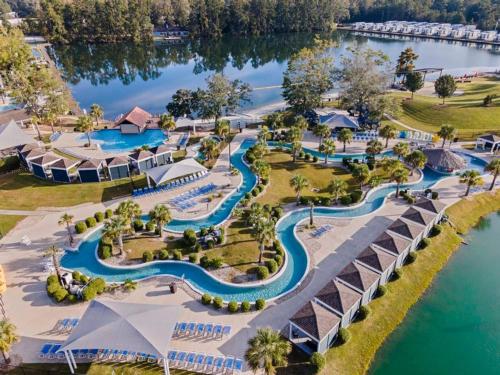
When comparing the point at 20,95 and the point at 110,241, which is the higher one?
the point at 20,95

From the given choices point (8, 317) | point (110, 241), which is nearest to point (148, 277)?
point (110, 241)

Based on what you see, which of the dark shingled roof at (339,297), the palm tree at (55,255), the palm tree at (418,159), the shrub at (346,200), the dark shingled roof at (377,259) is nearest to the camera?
the dark shingled roof at (339,297)

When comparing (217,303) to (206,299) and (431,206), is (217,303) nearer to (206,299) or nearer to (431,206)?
(206,299)

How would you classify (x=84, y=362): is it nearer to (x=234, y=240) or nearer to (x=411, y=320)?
(x=234, y=240)

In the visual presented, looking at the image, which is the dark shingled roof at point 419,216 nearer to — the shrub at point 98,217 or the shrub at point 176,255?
the shrub at point 176,255

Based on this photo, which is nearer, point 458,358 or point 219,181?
point 458,358

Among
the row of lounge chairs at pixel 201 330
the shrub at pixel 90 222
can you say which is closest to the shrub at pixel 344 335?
the row of lounge chairs at pixel 201 330

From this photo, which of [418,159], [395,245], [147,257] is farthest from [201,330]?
[418,159]

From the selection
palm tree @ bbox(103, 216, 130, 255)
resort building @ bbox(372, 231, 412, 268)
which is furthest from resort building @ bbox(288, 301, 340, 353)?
palm tree @ bbox(103, 216, 130, 255)
